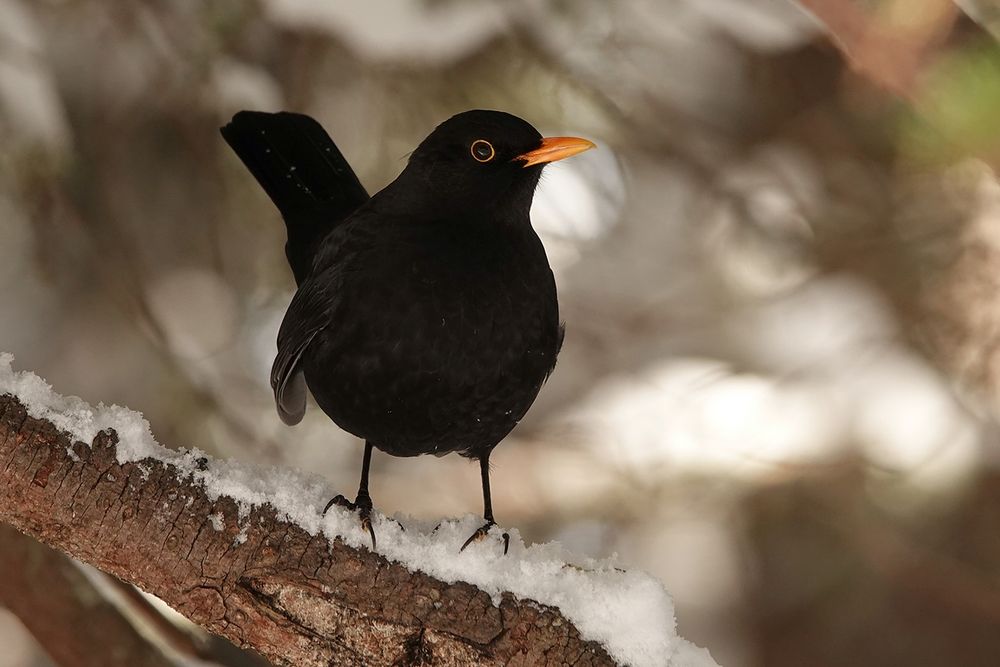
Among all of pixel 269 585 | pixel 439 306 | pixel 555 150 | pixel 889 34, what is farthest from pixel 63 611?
pixel 889 34

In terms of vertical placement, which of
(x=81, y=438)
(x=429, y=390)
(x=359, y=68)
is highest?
(x=359, y=68)

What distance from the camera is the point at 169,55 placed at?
4168 millimetres

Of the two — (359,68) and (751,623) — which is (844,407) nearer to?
(751,623)

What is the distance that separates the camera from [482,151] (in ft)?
9.96

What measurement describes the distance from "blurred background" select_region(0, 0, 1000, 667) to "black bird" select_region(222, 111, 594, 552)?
1144 mm

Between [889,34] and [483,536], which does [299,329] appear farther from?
[889,34]

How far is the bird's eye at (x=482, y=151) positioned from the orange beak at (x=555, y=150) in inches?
3.3

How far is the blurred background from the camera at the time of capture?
4129 mm

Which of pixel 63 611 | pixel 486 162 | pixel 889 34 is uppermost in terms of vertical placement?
pixel 889 34

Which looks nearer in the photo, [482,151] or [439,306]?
[439,306]

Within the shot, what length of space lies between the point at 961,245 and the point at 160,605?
11.5ft

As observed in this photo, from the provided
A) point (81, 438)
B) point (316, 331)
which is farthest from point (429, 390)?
point (81, 438)

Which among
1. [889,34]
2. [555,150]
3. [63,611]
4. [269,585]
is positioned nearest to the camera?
[269,585]

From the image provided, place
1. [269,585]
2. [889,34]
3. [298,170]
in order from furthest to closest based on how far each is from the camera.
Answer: [889,34]
[298,170]
[269,585]
